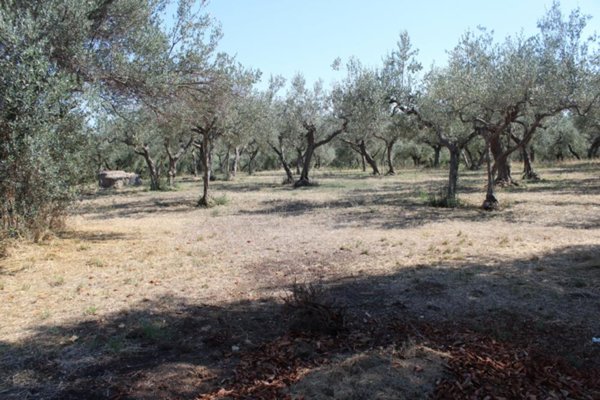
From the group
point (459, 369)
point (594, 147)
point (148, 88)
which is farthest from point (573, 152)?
point (459, 369)

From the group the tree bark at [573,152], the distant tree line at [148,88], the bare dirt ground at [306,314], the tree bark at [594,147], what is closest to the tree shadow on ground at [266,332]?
the bare dirt ground at [306,314]

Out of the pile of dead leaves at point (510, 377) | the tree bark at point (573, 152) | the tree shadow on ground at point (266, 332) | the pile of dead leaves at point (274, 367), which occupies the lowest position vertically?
the tree shadow on ground at point (266, 332)

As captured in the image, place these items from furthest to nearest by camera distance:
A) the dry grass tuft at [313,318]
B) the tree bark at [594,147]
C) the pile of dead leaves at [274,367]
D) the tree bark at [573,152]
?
the tree bark at [573,152] → the tree bark at [594,147] → the dry grass tuft at [313,318] → the pile of dead leaves at [274,367]

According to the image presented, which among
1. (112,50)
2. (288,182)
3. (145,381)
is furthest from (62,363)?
(288,182)

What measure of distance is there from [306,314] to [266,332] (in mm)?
519

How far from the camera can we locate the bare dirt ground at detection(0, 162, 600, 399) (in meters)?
3.53

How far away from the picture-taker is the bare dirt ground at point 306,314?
3.53m

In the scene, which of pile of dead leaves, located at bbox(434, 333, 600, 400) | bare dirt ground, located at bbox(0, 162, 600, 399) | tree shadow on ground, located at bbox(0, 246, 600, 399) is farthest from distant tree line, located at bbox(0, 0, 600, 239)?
pile of dead leaves, located at bbox(434, 333, 600, 400)

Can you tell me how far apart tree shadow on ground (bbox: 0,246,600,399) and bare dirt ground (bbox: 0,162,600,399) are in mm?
22

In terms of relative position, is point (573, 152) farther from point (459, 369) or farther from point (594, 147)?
point (459, 369)

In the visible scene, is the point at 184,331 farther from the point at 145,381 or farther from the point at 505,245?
the point at 505,245

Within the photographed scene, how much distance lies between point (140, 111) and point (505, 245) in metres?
8.94

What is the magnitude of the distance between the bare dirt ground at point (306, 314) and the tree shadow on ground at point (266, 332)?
22mm

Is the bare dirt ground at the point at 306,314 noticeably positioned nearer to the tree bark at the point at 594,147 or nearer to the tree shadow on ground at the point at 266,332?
the tree shadow on ground at the point at 266,332
